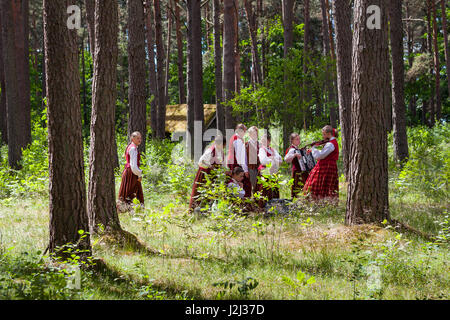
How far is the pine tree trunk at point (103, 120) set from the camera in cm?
693

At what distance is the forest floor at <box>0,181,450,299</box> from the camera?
4598 millimetres

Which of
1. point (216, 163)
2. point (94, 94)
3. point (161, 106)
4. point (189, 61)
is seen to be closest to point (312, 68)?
point (189, 61)

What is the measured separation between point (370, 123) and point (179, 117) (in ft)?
76.6

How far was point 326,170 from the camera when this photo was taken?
31.3ft

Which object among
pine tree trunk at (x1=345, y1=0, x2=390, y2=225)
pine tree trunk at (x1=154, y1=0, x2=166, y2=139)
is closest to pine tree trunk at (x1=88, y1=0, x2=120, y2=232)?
pine tree trunk at (x1=345, y1=0, x2=390, y2=225)

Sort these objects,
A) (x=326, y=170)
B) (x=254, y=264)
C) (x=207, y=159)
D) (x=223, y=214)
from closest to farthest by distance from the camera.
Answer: (x=254, y=264)
(x=223, y=214)
(x=207, y=159)
(x=326, y=170)

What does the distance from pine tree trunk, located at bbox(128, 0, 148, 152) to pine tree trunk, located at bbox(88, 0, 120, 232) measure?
202 inches

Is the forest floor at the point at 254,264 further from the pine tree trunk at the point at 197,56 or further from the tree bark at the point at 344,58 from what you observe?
the pine tree trunk at the point at 197,56

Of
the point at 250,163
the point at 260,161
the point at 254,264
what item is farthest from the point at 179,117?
the point at 254,264

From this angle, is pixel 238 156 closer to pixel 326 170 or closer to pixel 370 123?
pixel 326 170

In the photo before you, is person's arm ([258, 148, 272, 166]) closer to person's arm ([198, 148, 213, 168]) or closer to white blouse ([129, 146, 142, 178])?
person's arm ([198, 148, 213, 168])
